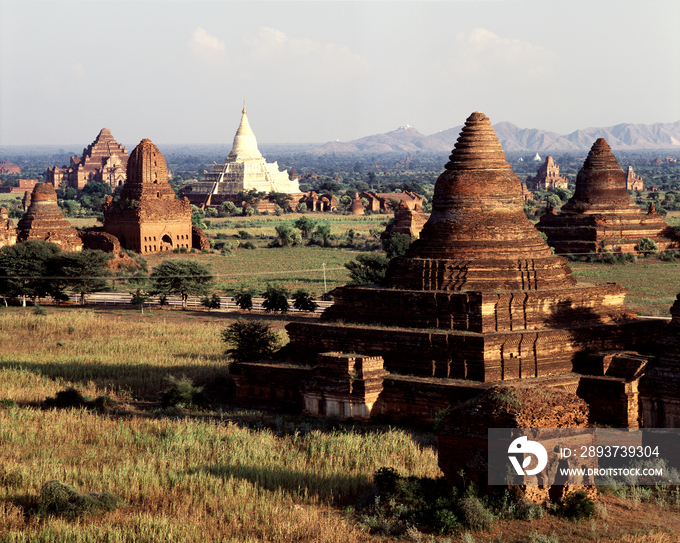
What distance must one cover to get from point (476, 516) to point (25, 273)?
35486 mm

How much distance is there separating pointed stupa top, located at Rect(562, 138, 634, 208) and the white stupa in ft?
252

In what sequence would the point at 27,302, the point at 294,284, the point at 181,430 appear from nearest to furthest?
the point at 181,430 < the point at 27,302 < the point at 294,284

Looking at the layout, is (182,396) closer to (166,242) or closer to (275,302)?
(275,302)

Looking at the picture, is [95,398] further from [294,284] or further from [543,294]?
[294,284]

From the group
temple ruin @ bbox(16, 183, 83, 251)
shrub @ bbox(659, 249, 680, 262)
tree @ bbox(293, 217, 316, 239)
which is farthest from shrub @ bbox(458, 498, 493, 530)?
tree @ bbox(293, 217, 316, 239)

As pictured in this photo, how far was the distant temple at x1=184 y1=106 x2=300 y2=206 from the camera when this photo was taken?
433ft

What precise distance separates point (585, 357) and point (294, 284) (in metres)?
30.9

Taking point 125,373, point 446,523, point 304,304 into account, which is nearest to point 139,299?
point 304,304

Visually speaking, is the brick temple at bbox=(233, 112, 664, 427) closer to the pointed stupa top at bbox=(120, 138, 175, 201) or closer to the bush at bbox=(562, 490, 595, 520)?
the bush at bbox=(562, 490, 595, 520)

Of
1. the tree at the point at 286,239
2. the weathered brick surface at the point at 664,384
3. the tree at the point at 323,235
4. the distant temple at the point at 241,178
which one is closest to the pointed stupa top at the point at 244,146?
the distant temple at the point at 241,178

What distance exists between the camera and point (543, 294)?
2184cm

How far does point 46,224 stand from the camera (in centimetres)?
6244

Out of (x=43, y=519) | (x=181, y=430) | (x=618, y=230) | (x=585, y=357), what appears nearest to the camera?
(x=43, y=519)

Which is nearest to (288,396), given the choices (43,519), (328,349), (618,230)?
(328,349)
